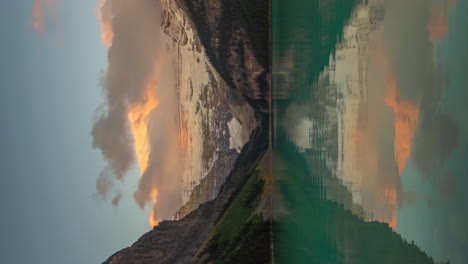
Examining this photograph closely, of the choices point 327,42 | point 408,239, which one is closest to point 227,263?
point 327,42

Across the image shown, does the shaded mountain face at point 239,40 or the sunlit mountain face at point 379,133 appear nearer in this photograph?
the sunlit mountain face at point 379,133

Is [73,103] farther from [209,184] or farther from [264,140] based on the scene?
[264,140]

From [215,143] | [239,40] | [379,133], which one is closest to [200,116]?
[215,143]

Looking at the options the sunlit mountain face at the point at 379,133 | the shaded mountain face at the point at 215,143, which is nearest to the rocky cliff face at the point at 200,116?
the shaded mountain face at the point at 215,143

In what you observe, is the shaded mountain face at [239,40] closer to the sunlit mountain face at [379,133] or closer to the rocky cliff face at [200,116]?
the rocky cliff face at [200,116]

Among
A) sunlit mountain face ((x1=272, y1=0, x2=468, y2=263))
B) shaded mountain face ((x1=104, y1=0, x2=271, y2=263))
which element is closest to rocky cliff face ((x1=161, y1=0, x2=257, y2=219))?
shaded mountain face ((x1=104, y1=0, x2=271, y2=263))

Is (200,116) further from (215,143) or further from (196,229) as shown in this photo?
(196,229)

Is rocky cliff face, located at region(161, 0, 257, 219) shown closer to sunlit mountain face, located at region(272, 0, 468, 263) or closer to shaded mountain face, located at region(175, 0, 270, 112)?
shaded mountain face, located at region(175, 0, 270, 112)
